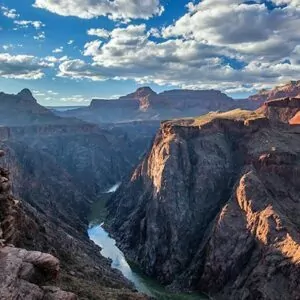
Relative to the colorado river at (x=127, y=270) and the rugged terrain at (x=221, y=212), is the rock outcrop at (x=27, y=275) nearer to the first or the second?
the rugged terrain at (x=221, y=212)

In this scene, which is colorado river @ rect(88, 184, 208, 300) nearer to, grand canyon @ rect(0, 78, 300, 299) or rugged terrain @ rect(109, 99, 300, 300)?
grand canyon @ rect(0, 78, 300, 299)

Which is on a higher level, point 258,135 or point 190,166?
point 258,135

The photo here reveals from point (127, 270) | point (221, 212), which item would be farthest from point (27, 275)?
point (127, 270)

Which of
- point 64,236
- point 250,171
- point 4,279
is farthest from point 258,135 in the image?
point 4,279

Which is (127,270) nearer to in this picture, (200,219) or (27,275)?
(200,219)

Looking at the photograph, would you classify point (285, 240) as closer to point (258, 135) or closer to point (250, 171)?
point (250, 171)

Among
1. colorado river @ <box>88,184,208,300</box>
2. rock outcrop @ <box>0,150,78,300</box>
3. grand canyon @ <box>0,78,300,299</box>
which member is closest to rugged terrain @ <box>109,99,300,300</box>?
grand canyon @ <box>0,78,300,299</box>
